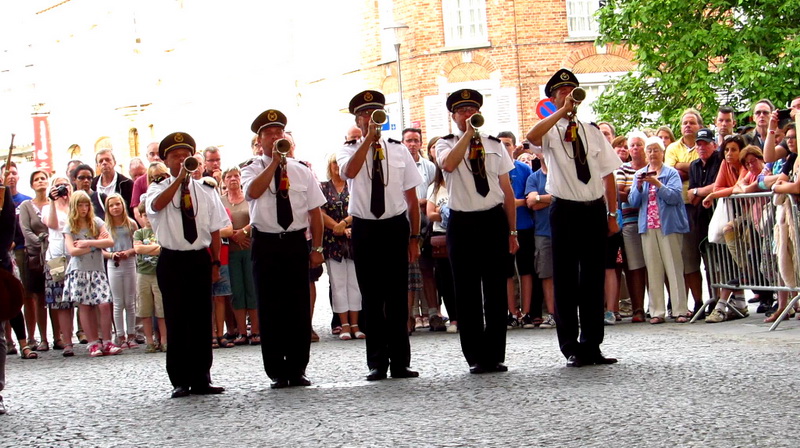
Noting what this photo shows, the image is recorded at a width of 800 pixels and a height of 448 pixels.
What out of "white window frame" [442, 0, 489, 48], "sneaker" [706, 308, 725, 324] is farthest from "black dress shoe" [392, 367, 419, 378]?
"white window frame" [442, 0, 489, 48]

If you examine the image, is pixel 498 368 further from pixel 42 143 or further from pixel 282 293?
pixel 42 143

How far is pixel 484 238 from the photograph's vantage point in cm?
1047

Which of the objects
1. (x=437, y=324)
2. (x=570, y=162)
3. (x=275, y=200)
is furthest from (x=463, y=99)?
(x=437, y=324)

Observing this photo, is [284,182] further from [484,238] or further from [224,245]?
[224,245]

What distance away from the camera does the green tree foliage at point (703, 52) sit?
27.7 m

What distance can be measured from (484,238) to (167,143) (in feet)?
8.11

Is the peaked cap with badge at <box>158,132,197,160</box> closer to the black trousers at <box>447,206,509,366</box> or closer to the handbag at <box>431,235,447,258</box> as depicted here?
the black trousers at <box>447,206,509,366</box>

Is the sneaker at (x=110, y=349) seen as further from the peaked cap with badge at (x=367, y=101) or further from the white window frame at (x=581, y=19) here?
the white window frame at (x=581, y=19)

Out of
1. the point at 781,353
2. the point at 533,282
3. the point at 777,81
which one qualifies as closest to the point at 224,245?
the point at 533,282

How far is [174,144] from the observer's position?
10289 millimetres

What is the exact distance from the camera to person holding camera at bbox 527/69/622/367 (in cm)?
1045

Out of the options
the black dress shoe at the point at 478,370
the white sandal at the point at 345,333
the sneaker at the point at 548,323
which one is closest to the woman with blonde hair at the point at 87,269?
the white sandal at the point at 345,333

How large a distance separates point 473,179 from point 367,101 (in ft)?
3.25

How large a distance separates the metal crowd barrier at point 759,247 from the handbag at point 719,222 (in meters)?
0.04
